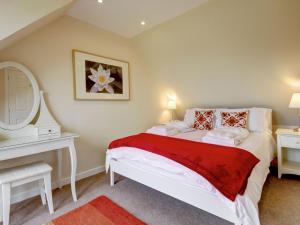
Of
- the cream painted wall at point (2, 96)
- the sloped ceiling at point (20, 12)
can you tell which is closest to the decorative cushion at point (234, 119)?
the sloped ceiling at point (20, 12)

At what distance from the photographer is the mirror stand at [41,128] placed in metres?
2.07

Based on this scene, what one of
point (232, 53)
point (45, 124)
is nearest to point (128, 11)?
point (232, 53)

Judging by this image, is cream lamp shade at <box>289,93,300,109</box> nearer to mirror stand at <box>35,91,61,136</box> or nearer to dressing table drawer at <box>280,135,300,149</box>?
dressing table drawer at <box>280,135,300,149</box>

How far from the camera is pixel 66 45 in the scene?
2660 mm

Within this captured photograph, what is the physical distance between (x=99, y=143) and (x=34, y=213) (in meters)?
1.33

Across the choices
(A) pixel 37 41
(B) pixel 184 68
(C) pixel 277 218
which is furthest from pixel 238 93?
(A) pixel 37 41

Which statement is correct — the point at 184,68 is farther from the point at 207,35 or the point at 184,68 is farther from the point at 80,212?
the point at 80,212

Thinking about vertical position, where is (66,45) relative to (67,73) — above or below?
above

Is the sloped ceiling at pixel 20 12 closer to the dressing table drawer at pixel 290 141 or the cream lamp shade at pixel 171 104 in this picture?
the cream lamp shade at pixel 171 104

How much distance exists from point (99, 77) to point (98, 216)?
2.07 m

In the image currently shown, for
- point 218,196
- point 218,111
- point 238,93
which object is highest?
point 238,93

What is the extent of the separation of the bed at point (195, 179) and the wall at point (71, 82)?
0.65m

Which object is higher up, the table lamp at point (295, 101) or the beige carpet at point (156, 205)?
the table lamp at point (295, 101)

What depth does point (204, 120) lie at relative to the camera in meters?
3.10
